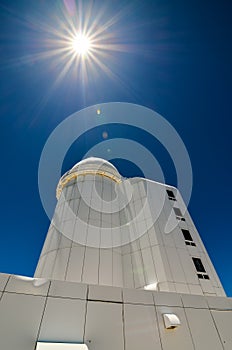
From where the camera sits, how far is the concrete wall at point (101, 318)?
388 centimetres

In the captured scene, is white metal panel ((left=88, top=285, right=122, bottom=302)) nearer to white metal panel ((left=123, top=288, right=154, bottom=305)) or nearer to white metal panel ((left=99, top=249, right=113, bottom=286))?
white metal panel ((left=123, top=288, right=154, bottom=305))

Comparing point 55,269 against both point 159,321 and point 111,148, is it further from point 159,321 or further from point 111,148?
point 111,148

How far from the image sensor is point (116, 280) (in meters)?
8.06

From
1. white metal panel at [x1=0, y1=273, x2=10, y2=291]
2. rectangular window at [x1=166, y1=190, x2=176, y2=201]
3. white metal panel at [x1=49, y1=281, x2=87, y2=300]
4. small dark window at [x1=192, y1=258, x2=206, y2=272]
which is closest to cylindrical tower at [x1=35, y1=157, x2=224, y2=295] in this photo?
small dark window at [x1=192, y1=258, x2=206, y2=272]

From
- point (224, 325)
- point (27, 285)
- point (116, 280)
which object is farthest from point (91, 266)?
point (224, 325)

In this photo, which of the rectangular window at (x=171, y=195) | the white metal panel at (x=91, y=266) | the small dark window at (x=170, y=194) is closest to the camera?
the white metal panel at (x=91, y=266)

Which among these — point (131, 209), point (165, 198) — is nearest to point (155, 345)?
point (131, 209)

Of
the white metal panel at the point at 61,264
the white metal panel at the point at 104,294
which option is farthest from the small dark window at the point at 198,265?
the white metal panel at the point at 61,264

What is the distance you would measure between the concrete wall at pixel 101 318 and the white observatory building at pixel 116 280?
19mm

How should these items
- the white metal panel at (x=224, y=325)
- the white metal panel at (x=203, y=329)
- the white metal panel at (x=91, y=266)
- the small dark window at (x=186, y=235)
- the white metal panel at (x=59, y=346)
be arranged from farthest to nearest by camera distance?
the small dark window at (x=186, y=235), the white metal panel at (x=91, y=266), the white metal panel at (x=224, y=325), the white metal panel at (x=203, y=329), the white metal panel at (x=59, y=346)

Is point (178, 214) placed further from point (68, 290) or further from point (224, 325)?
point (68, 290)

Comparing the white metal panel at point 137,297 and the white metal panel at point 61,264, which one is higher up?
the white metal panel at point 61,264

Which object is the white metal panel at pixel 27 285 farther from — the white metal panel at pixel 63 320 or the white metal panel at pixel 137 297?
the white metal panel at pixel 137 297

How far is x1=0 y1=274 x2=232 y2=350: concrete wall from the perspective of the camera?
388 cm
